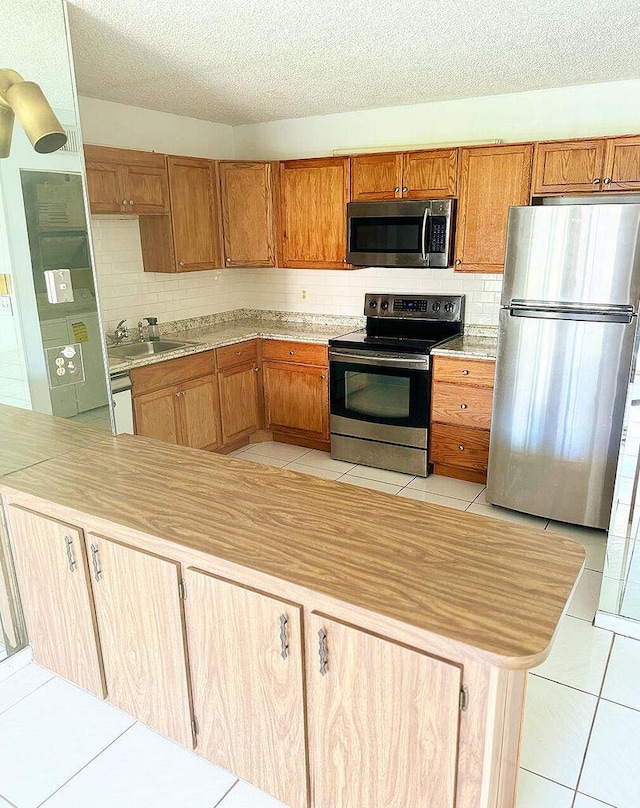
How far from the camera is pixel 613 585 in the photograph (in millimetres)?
2648

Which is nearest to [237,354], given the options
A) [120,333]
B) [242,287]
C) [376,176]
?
[120,333]

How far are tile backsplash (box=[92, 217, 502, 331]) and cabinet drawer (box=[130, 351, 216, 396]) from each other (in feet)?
1.93

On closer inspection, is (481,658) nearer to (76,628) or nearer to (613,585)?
(76,628)

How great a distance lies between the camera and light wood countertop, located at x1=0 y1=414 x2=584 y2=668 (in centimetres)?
134

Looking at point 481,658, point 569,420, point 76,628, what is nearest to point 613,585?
point 569,420

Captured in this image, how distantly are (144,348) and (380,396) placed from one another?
1.69 metres

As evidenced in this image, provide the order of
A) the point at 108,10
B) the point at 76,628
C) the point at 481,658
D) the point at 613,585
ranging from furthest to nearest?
the point at 613,585 → the point at 108,10 → the point at 76,628 → the point at 481,658

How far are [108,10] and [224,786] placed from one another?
9.46 ft

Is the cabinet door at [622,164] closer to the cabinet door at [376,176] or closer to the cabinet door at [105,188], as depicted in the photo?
the cabinet door at [376,176]

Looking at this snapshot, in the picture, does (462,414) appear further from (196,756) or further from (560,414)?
(196,756)

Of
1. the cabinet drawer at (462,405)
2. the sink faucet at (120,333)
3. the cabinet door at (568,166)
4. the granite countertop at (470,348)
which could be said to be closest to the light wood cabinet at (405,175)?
the cabinet door at (568,166)

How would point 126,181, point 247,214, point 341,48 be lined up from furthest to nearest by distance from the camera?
point 247,214 → point 126,181 → point 341,48

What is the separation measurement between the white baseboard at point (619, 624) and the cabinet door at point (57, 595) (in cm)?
207

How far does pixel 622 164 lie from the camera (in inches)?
134
